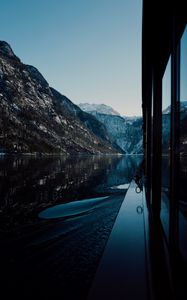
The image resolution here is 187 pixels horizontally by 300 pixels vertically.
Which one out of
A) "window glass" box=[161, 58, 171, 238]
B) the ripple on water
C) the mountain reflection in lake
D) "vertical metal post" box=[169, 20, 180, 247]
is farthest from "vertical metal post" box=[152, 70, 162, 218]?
the ripple on water

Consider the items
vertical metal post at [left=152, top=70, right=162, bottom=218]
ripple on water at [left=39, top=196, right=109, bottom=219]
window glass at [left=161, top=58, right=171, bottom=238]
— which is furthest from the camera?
ripple on water at [left=39, top=196, right=109, bottom=219]

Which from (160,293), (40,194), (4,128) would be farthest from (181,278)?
(4,128)

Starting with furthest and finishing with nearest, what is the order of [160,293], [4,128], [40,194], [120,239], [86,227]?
[4,128] → [40,194] → [86,227] → [120,239] → [160,293]

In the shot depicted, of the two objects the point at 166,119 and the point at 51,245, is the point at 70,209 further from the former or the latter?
the point at 166,119

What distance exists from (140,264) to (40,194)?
952cm

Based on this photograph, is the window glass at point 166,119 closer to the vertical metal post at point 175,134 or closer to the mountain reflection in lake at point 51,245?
the vertical metal post at point 175,134

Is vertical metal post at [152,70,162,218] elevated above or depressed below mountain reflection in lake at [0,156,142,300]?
above

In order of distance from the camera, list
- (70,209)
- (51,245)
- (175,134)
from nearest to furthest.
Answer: (175,134) < (51,245) < (70,209)

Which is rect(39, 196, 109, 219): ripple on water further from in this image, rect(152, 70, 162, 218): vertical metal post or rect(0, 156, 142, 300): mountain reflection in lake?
rect(152, 70, 162, 218): vertical metal post

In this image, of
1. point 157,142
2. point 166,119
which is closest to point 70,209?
point 157,142

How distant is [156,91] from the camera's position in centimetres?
506

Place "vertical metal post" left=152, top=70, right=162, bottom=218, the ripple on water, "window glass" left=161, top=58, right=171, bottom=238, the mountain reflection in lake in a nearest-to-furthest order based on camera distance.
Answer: "window glass" left=161, top=58, right=171, bottom=238, the mountain reflection in lake, "vertical metal post" left=152, top=70, right=162, bottom=218, the ripple on water

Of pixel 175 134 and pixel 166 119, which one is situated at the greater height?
pixel 166 119

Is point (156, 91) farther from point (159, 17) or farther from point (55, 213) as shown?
point (55, 213)
